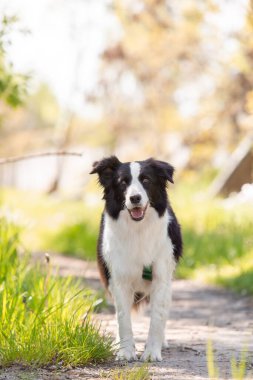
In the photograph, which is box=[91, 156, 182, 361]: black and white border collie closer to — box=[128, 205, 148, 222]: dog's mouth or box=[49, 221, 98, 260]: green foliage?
box=[128, 205, 148, 222]: dog's mouth

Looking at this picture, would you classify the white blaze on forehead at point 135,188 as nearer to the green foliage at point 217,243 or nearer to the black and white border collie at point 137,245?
the black and white border collie at point 137,245

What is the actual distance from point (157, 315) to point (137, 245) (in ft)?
1.74

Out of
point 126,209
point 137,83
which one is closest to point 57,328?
point 126,209

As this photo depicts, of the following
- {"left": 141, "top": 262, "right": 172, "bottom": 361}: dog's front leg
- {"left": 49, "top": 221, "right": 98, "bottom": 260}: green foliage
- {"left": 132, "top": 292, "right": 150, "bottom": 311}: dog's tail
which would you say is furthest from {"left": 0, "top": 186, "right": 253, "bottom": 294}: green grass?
{"left": 141, "top": 262, "right": 172, "bottom": 361}: dog's front leg

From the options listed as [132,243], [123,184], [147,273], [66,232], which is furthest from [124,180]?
[66,232]

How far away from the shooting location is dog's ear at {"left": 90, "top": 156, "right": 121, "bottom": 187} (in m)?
5.25

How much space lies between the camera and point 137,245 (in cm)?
525

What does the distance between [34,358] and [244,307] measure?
13.1ft

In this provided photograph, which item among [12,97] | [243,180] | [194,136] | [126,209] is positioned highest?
[194,136]

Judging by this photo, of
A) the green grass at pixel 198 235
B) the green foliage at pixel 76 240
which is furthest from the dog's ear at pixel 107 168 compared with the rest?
the green foliage at pixel 76 240

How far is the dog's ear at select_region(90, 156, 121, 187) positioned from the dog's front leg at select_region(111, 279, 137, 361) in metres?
0.75

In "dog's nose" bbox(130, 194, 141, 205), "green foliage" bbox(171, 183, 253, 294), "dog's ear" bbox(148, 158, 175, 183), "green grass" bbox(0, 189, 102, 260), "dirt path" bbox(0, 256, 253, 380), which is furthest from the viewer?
"green grass" bbox(0, 189, 102, 260)

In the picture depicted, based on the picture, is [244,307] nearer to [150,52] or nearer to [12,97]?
[12,97]

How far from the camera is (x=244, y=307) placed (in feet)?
26.2
